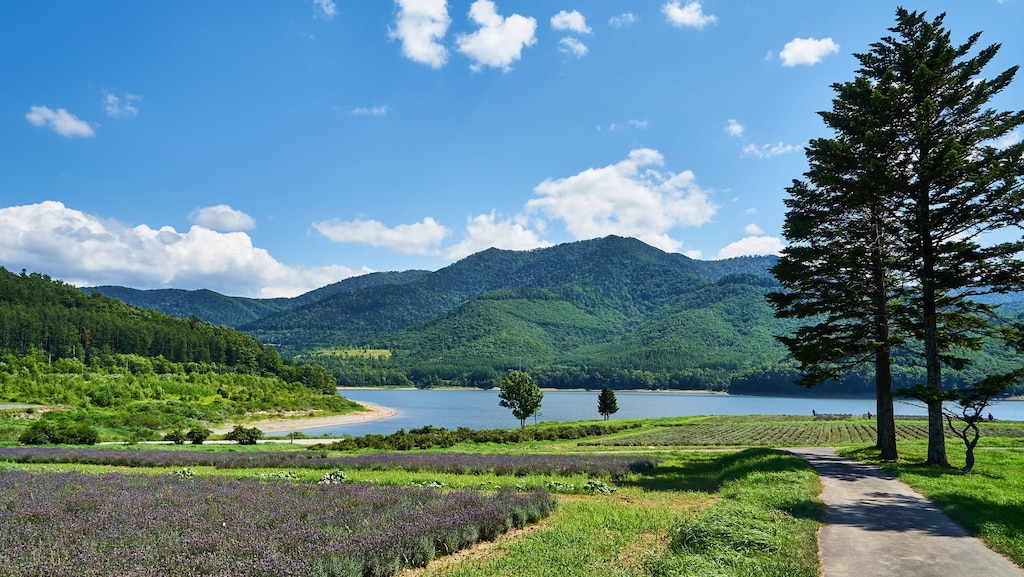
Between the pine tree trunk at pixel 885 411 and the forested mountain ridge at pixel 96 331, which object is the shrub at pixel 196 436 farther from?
the forested mountain ridge at pixel 96 331

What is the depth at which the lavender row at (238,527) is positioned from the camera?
294 inches

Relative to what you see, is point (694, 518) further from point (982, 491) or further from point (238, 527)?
point (982, 491)

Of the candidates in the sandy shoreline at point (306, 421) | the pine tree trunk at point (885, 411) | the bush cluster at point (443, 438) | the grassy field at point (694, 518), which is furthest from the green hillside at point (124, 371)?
the pine tree trunk at point (885, 411)

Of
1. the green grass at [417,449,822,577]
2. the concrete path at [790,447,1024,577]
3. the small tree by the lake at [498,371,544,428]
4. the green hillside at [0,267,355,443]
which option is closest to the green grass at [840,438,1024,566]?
the concrete path at [790,447,1024,577]

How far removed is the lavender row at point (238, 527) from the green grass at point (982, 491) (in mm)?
8588

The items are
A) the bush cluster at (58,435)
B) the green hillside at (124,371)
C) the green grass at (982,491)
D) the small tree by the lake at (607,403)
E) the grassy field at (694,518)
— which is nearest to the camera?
the grassy field at (694,518)

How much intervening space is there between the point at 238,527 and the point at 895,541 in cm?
1176

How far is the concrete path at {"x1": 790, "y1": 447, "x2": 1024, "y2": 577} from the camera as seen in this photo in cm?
825

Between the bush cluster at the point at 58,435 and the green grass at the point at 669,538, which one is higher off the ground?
the green grass at the point at 669,538

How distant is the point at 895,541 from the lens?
984 cm

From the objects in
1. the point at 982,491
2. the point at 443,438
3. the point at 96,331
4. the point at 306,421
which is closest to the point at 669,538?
the point at 982,491

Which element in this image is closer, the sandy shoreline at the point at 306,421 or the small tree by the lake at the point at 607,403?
the sandy shoreline at the point at 306,421

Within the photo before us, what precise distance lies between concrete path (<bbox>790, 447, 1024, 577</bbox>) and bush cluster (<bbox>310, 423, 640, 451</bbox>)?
98.9 ft

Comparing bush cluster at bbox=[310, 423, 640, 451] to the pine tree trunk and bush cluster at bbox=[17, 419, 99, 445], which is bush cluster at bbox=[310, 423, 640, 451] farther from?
the pine tree trunk
